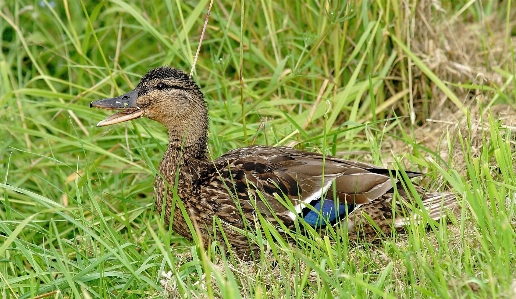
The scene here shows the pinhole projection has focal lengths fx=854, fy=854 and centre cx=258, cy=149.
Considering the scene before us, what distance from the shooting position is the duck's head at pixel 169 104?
4.45 metres

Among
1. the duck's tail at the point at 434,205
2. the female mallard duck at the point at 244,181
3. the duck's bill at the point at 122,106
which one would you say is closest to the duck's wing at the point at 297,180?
the female mallard duck at the point at 244,181

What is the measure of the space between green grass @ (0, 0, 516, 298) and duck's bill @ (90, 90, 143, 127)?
0.19 m

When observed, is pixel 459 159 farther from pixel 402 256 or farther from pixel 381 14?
pixel 402 256

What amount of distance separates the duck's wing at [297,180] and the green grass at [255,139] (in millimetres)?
221

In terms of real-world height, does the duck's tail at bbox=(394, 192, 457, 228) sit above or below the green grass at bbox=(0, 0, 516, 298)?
below

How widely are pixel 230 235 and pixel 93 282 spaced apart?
0.69 m

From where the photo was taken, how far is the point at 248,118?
5.59 meters

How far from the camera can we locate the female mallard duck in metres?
4.07

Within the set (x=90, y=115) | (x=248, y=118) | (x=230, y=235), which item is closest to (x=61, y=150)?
(x=90, y=115)

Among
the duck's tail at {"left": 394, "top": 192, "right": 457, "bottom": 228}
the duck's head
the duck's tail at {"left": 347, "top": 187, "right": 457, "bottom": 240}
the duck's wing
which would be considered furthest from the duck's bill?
the duck's tail at {"left": 394, "top": 192, "right": 457, "bottom": 228}

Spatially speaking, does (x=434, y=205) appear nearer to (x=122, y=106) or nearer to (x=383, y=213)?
(x=383, y=213)

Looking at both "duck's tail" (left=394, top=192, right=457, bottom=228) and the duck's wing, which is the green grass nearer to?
"duck's tail" (left=394, top=192, right=457, bottom=228)

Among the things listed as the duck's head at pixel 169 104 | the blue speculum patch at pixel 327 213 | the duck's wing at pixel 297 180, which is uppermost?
the duck's head at pixel 169 104

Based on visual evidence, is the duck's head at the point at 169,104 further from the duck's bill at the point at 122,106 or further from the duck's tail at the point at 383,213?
the duck's tail at the point at 383,213
